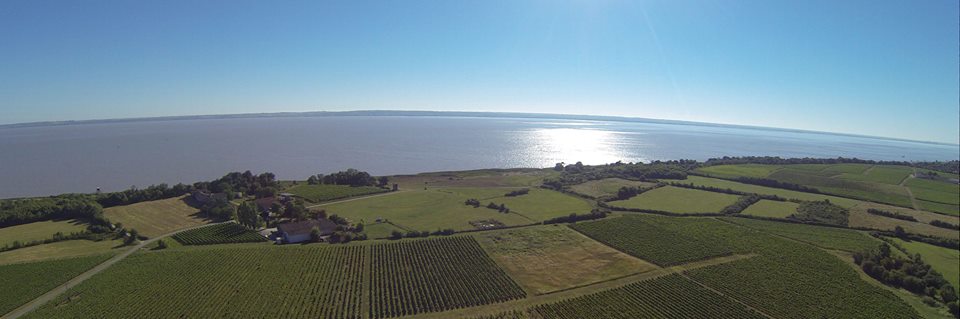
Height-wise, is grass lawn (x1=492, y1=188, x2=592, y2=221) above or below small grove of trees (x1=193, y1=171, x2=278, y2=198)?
below

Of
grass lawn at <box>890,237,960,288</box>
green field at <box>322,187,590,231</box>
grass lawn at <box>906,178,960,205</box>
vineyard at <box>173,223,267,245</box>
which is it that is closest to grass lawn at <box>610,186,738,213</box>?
green field at <box>322,187,590,231</box>

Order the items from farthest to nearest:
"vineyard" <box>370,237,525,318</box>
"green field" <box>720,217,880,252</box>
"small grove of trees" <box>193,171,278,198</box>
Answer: "small grove of trees" <box>193,171,278,198</box> < "green field" <box>720,217,880,252</box> < "vineyard" <box>370,237,525,318</box>

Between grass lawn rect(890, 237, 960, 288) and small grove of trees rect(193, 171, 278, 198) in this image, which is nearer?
grass lawn rect(890, 237, 960, 288)

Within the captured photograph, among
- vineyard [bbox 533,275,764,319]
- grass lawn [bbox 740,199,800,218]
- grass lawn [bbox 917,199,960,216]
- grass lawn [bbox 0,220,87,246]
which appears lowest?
A: vineyard [bbox 533,275,764,319]

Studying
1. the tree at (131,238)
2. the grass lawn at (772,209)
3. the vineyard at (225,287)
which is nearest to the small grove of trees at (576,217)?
the grass lawn at (772,209)

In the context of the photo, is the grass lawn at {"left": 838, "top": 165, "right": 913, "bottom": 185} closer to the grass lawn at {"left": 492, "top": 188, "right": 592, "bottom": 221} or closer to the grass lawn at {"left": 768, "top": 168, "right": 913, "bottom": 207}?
the grass lawn at {"left": 768, "top": 168, "right": 913, "bottom": 207}

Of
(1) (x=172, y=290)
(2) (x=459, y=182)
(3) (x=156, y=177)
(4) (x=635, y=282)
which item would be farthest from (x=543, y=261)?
(3) (x=156, y=177)
